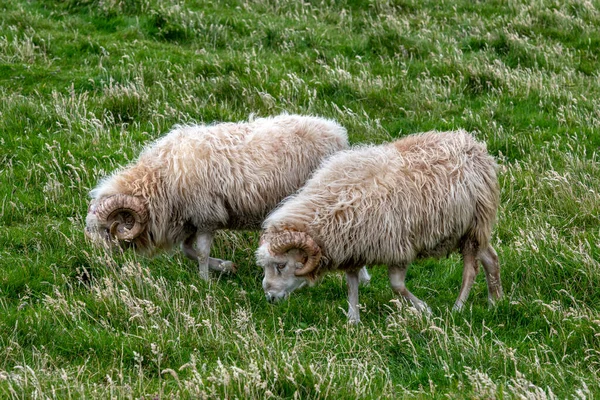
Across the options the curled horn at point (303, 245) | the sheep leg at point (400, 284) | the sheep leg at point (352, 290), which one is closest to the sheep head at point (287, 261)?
the curled horn at point (303, 245)

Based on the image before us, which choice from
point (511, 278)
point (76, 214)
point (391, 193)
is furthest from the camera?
point (76, 214)

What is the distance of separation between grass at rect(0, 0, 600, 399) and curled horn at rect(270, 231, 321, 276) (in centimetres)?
41

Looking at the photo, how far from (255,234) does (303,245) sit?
6.95ft

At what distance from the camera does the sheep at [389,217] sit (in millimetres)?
6680

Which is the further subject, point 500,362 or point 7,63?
point 7,63

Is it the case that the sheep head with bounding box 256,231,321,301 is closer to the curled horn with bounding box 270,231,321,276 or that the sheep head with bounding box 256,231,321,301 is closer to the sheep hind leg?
the curled horn with bounding box 270,231,321,276

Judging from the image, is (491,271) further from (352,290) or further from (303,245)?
(303,245)

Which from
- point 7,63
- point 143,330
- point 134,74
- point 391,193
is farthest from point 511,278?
point 7,63

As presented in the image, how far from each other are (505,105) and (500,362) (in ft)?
19.9

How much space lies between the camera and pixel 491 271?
719 cm

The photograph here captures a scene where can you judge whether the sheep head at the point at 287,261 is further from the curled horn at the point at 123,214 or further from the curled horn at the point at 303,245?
the curled horn at the point at 123,214

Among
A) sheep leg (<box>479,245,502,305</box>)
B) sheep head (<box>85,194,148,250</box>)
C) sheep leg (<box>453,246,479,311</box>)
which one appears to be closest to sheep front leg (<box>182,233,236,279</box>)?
sheep head (<box>85,194,148,250</box>)

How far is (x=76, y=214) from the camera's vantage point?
8438 millimetres

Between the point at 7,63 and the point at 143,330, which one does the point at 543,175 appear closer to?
the point at 143,330
